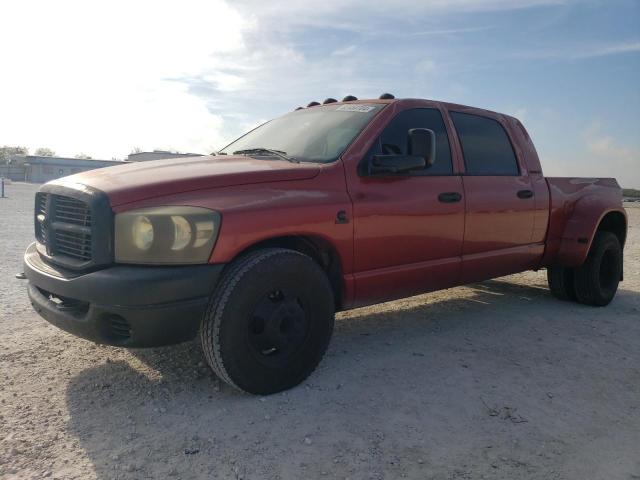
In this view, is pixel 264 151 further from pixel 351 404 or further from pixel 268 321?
pixel 351 404

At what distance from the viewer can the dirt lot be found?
96.8 inches

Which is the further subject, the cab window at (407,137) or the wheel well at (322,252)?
the cab window at (407,137)

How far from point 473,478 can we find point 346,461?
1.88 ft

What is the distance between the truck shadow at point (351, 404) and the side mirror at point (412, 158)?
1354 millimetres

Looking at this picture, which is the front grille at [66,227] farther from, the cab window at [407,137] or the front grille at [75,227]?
the cab window at [407,137]

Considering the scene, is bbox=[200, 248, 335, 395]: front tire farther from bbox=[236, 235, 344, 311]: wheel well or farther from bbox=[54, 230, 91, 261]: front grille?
bbox=[54, 230, 91, 261]: front grille

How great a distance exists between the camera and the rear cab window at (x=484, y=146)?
4504 millimetres

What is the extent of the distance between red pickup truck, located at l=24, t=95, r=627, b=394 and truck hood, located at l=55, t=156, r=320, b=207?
0.04 feet

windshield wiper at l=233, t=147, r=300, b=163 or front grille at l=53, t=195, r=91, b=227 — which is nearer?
front grille at l=53, t=195, r=91, b=227

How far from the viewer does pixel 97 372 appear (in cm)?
343

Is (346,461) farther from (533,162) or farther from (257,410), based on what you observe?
(533,162)

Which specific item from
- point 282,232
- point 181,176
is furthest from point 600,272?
point 181,176

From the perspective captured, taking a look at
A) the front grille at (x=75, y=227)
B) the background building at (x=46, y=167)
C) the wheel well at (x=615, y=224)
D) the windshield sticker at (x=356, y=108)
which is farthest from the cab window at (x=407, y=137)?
the background building at (x=46, y=167)

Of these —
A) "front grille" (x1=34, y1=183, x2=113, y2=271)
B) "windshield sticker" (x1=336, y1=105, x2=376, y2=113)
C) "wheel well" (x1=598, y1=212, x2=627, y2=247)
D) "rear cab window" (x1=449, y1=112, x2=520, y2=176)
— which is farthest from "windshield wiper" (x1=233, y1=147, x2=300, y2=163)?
"wheel well" (x1=598, y1=212, x2=627, y2=247)
